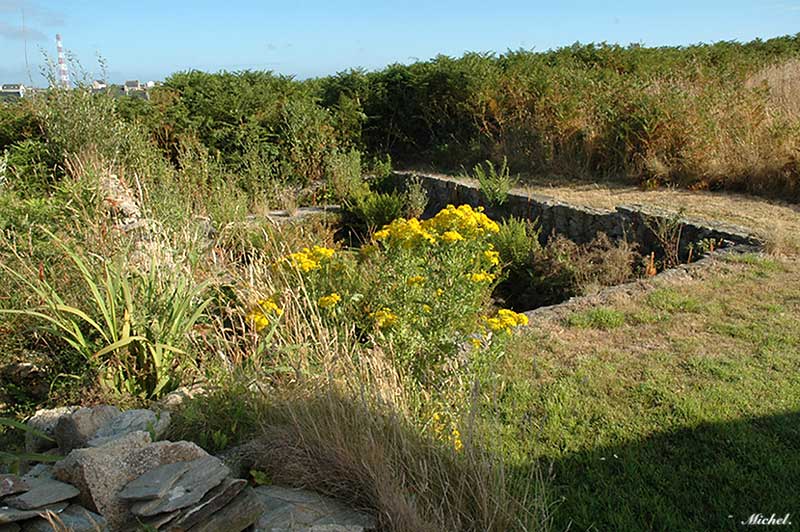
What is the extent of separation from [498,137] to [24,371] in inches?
340

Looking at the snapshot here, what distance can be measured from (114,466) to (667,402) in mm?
2689

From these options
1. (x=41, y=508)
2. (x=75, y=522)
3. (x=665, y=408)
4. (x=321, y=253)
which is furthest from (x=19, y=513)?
(x=665, y=408)

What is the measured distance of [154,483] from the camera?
2.22 m

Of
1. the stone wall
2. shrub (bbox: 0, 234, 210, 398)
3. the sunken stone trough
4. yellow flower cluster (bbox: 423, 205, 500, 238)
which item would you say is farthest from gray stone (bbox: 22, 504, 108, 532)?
the stone wall

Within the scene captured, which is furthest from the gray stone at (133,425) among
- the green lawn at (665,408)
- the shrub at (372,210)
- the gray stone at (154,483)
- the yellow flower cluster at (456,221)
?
the shrub at (372,210)

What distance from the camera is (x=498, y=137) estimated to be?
11.1 meters

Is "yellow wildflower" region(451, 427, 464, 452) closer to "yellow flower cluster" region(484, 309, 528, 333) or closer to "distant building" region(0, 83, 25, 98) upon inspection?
"yellow flower cluster" region(484, 309, 528, 333)

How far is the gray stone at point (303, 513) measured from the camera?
7.39ft

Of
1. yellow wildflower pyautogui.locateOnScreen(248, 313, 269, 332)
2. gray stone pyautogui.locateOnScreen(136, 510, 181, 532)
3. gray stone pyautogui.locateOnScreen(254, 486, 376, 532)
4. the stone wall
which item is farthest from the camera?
the stone wall

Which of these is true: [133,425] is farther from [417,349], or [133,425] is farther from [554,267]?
[554,267]

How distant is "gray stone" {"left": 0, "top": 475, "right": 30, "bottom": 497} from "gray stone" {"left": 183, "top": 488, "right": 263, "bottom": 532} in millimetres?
662

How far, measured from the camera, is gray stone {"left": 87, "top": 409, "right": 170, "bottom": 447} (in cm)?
271

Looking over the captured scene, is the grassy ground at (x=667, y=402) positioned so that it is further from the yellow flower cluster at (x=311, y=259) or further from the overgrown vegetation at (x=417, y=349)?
the yellow flower cluster at (x=311, y=259)

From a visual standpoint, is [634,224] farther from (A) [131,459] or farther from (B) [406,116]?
(B) [406,116]
